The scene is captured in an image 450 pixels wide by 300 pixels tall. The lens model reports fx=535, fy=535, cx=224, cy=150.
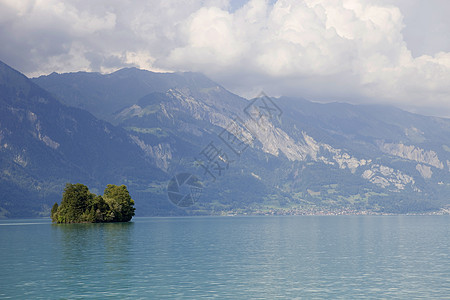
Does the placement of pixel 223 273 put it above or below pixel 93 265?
below

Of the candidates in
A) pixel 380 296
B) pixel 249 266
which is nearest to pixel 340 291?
pixel 380 296

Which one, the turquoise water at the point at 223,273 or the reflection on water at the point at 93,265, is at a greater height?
the reflection on water at the point at 93,265

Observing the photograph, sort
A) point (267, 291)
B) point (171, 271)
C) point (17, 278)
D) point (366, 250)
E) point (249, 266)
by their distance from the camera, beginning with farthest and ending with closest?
point (366, 250) < point (249, 266) < point (171, 271) < point (17, 278) < point (267, 291)

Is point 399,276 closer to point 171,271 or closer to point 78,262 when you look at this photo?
point 171,271

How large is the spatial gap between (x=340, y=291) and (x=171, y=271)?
25.5 metres

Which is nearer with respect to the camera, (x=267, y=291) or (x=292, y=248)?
(x=267, y=291)

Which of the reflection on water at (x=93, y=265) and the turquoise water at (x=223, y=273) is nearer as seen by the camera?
the turquoise water at (x=223, y=273)

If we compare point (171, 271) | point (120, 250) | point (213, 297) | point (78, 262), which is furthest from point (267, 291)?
point (120, 250)

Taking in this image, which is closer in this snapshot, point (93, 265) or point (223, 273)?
point (223, 273)

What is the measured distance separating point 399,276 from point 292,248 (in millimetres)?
43651

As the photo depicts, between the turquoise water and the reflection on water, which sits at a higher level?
the reflection on water

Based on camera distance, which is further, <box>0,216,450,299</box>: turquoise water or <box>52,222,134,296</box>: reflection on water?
<box>52,222,134,296</box>: reflection on water

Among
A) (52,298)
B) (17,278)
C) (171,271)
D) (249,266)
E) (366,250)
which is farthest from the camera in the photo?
(366,250)

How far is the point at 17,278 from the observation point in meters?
67.1
